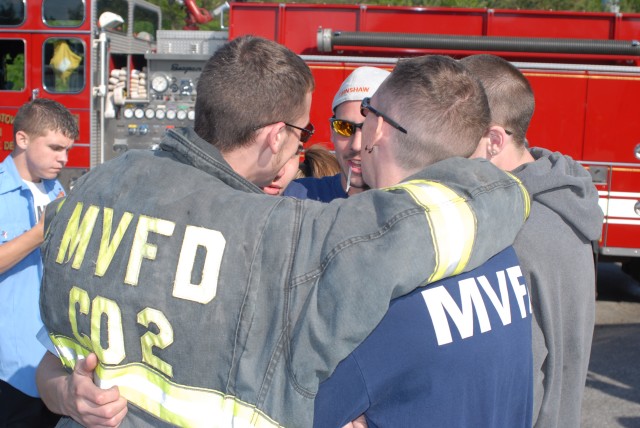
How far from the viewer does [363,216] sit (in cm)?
128

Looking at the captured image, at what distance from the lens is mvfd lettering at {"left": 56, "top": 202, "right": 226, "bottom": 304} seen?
1.32m

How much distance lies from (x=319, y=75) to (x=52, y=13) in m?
3.33

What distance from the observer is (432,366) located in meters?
1.31

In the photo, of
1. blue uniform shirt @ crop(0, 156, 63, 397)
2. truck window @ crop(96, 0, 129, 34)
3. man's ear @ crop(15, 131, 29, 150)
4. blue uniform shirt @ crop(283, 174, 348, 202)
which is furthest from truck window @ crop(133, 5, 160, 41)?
blue uniform shirt @ crop(283, 174, 348, 202)

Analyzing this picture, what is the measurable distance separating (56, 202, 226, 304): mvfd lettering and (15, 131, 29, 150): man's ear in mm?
1935

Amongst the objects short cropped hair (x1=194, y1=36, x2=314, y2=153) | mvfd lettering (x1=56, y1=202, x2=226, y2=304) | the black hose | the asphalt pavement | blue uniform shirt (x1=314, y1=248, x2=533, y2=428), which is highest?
the black hose

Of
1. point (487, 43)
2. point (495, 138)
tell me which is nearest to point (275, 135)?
point (495, 138)

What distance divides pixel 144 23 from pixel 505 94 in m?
8.30

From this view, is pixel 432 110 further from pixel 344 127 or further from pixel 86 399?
pixel 344 127

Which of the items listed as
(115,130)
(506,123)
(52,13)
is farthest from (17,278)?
(52,13)

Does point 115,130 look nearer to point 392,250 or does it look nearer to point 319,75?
point 319,75

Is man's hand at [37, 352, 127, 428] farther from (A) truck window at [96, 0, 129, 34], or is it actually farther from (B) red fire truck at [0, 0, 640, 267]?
(A) truck window at [96, 0, 129, 34]

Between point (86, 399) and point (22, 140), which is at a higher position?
point (22, 140)

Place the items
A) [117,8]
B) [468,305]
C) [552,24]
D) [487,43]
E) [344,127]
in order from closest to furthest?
[468,305] < [344,127] < [487,43] < [552,24] < [117,8]
